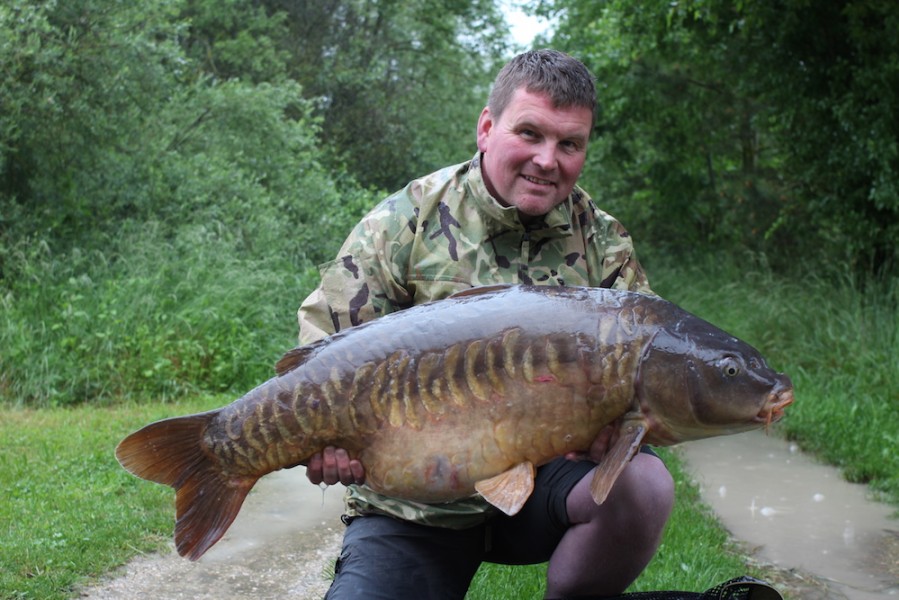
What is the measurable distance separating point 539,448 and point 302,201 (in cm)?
979

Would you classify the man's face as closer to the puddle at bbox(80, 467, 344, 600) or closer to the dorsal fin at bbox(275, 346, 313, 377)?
the dorsal fin at bbox(275, 346, 313, 377)

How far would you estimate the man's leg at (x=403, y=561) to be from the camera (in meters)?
2.78

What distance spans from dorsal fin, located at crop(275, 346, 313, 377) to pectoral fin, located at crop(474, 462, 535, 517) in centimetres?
51

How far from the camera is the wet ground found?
4.04 meters

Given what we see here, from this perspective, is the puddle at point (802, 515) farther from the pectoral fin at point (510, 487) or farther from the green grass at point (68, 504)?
the green grass at point (68, 504)

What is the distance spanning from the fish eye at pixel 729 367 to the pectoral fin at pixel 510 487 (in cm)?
48

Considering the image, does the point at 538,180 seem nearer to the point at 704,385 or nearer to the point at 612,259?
the point at 612,259

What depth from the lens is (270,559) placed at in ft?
14.3

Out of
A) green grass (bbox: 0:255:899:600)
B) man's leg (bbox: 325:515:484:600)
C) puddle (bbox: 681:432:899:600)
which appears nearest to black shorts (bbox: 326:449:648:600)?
man's leg (bbox: 325:515:484:600)

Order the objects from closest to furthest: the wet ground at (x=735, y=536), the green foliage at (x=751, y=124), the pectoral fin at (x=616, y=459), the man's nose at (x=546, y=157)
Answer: the pectoral fin at (x=616, y=459) < the man's nose at (x=546, y=157) < the wet ground at (x=735, y=536) < the green foliage at (x=751, y=124)

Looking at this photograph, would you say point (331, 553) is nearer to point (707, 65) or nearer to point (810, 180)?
point (810, 180)

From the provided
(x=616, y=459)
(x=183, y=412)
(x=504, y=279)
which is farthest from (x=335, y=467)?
(x=183, y=412)

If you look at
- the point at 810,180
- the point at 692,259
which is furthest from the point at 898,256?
the point at 692,259

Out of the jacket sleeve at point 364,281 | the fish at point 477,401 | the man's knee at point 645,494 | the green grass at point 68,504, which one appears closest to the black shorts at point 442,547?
the man's knee at point 645,494
